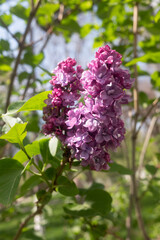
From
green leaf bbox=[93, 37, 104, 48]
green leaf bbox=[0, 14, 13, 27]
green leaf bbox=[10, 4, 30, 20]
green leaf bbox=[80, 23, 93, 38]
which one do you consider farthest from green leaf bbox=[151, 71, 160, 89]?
green leaf bbox=[0, 14, 13, 27]

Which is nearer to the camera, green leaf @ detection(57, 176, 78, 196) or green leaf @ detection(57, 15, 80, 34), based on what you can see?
green leaf @ detection(57, 176, 78, 196)

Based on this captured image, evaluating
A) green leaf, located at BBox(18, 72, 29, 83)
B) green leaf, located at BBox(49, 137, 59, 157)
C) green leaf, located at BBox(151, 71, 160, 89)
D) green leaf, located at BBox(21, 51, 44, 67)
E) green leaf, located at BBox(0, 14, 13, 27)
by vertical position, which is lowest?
green leaf, located at BBox(49, 137, 59, 157)

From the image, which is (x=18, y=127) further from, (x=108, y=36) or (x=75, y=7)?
(x=75, y=7)

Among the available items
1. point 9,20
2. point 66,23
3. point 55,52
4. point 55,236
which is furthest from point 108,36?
point 55,52

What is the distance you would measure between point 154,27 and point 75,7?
1.75 ft

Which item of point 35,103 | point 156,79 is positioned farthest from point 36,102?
point 156,79

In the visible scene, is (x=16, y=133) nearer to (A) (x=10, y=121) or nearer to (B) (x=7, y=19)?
(A) (x=10, y=121)

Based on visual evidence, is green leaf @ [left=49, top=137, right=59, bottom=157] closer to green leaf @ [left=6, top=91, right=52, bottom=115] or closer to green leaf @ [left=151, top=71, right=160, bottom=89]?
green leaf @ [left=6, top=91, right=52, bottom=115]

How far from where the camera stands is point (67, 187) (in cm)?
58

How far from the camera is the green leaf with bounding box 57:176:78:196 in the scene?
1.88 feet

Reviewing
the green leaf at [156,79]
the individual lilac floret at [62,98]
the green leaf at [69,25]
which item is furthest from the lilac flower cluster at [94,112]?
the green leaf at [69,25]

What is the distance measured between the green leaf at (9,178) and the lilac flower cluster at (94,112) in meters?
0.11

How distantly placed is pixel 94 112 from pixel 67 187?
0.66 ft

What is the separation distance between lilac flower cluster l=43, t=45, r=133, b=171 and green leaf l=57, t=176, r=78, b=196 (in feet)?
0.24
